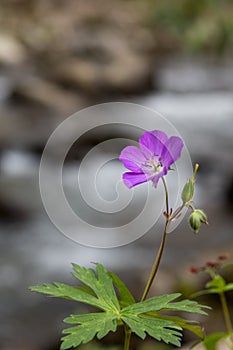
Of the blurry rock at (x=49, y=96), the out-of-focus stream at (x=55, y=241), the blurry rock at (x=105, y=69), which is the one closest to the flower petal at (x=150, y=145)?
the out-of-focus stream at (x=55, y=241)

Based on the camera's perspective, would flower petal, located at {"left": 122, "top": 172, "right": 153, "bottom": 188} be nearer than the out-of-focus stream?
Yes

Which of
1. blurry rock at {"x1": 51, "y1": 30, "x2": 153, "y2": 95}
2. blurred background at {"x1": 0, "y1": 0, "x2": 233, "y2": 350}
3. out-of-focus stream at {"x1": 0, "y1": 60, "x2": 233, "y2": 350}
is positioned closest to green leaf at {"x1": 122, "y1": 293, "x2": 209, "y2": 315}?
blurred background at {"x1": 0, "y1": 0, "x2": 233, "y2": 350}

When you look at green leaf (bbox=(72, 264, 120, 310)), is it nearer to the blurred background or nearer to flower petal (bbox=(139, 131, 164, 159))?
flower petal (bbox=(139, 131, 164, 159))

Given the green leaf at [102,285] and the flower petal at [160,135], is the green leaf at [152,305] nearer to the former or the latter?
the green leaf at [102,285]

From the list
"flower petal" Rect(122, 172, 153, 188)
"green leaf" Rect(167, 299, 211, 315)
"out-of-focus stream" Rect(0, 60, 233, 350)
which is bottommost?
"green leaf" Rect(167, 299, 211, 315)

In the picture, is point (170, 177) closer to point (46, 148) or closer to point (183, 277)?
point (46, 148)

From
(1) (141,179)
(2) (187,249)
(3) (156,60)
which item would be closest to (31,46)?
(3) (156,60)

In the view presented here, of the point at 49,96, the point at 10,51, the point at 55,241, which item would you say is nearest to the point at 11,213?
the point at 55,241
